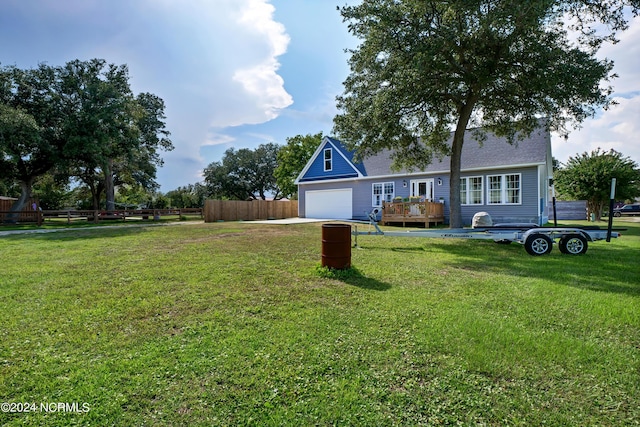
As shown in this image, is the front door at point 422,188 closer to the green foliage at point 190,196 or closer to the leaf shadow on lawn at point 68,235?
the leaf shadow on lawn at point 68,235

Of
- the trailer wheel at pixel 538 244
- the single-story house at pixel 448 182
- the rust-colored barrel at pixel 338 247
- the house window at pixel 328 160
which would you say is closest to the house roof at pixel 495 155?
the single-story house at pixel 448 182

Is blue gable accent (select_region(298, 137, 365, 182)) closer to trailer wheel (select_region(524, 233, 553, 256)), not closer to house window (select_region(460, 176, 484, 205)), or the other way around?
house window (select_region(460, 176, 484, 205))

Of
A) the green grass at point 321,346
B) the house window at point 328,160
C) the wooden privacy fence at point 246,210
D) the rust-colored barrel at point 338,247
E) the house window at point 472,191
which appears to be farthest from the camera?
the wooden privacy fence at point 246,210

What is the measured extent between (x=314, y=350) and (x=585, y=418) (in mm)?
1969

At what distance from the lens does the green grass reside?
218 cm

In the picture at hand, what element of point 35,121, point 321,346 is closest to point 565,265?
point 321,346

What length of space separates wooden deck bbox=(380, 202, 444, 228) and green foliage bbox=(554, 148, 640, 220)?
10551 mm

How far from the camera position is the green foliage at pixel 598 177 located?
19.3 meters

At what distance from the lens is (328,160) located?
23.0 m

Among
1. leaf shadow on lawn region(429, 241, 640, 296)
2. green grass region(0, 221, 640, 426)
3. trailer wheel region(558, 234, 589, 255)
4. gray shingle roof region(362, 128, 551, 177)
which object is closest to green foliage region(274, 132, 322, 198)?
gray shingle roof region(362, 128, 551, 177)

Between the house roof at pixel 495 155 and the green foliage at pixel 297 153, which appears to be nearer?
the house roof at pixel 495 155

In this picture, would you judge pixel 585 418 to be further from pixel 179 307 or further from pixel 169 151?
pixel 169 151

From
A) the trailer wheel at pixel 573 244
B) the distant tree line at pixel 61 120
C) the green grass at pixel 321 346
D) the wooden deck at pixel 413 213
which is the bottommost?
the green grass at pixel 321 346

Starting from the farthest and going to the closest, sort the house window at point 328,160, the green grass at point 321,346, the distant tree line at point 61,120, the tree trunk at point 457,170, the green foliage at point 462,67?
the house window at point 328,160 → the distant tree line at point 61,120 → the tree trunk at point 457,170 → the green foliage at point 462,67 → the green grass at point 321,346
